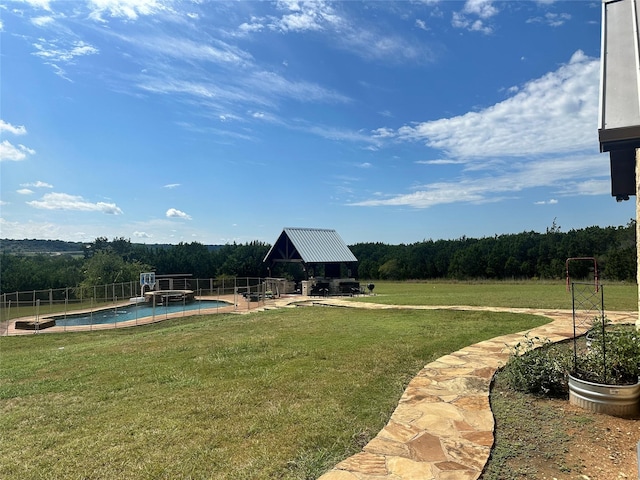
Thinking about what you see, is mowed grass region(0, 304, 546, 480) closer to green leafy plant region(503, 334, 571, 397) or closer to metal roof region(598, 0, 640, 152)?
green leafy plant region(503, 334, 571, 397)

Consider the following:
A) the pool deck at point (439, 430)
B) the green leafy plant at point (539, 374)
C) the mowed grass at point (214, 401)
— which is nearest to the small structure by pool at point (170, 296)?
the mowed grass at point (214, 401)

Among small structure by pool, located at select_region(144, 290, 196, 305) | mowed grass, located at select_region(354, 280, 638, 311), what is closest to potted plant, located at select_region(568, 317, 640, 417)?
mowed grass, located at select_region(354, 280, 638, 311)

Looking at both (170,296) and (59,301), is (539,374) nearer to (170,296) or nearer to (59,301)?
(59,301)

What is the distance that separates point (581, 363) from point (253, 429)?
3418 mm

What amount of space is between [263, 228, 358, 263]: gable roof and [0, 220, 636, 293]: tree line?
73.9 inches

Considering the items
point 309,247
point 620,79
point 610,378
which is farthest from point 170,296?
point 620,79

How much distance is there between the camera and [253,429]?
10.5 feet

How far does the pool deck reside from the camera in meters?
2.47

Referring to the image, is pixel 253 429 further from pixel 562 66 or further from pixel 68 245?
pixel 68 245

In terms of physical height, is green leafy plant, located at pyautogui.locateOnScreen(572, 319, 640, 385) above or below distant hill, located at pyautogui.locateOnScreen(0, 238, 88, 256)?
below

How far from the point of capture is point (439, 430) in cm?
308

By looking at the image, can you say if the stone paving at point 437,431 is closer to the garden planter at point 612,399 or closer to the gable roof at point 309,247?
the garden planter at point 612,399

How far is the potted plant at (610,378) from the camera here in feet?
10.7

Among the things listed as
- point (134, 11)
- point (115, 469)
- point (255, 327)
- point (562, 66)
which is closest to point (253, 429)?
point (115, 469)
